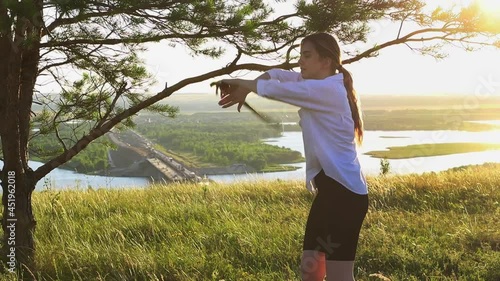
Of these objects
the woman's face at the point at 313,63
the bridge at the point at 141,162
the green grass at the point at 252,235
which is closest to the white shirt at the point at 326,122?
the woman's face at the point at 313,63

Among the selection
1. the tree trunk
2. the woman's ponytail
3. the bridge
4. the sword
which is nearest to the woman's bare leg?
the woman's ponytail

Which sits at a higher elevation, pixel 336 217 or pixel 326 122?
pixel 326 122

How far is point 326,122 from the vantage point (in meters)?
2.36

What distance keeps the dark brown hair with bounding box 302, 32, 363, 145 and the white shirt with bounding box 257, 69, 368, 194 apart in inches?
3.0

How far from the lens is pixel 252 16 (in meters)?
4.52

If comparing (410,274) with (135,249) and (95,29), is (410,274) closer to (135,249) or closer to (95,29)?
(135,249)

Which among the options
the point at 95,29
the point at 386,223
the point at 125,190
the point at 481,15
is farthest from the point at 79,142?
the point at 125,190

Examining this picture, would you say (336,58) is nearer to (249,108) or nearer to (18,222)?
(249,108)

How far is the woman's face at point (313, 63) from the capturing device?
8.08ft

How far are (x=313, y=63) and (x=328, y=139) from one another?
1.23ft

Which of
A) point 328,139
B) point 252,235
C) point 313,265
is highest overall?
point 328,139

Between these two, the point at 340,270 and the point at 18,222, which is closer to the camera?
the point at 340,270

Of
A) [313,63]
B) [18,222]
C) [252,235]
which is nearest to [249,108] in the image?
[313,63]

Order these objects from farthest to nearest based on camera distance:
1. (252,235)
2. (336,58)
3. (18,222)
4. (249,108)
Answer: (252,235) < (18,222) < (249,108) < (336,58)
